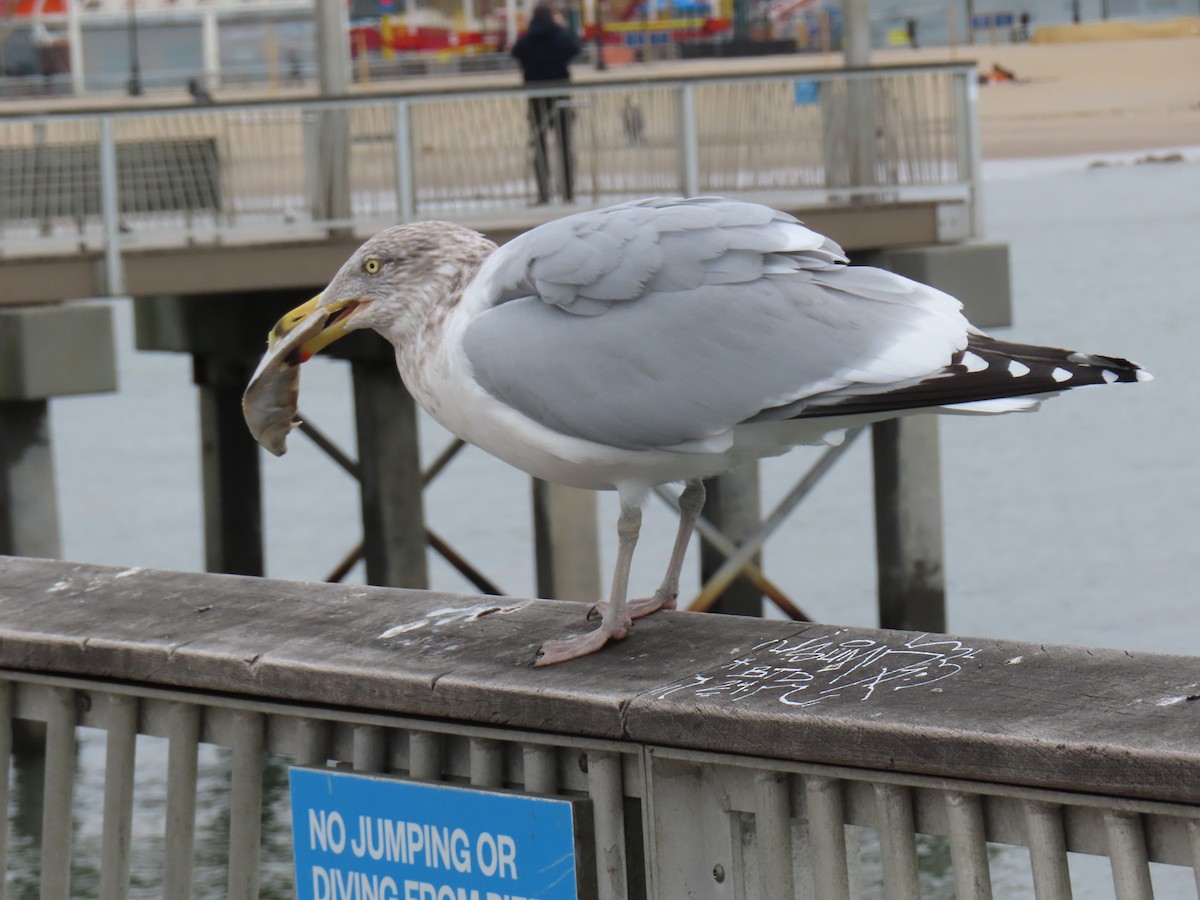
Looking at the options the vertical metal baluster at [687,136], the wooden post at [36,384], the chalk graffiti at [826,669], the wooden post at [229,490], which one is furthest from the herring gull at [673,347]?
the wooden post at [229,490]

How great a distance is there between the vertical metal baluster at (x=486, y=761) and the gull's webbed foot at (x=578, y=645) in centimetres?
21

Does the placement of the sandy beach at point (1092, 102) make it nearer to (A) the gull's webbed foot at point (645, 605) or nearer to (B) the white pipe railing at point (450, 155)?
(B) the white pipe railing at point (450, 155)

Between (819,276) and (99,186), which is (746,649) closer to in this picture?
(819,276)

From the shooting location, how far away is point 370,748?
361cm

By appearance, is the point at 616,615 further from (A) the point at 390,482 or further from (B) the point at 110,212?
(A) the point at 390,482

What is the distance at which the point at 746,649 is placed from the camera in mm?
3688

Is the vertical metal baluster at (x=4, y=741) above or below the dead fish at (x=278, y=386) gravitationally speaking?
below

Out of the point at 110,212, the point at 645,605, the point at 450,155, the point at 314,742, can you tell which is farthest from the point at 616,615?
the point at 450,155

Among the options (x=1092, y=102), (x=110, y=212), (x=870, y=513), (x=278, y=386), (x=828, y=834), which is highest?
(x=1092, y=102)

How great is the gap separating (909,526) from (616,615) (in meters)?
10.3

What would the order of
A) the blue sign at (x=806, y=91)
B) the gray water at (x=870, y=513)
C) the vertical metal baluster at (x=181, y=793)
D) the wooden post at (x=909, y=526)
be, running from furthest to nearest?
the gray water at (x=870, y=513) < the wooden post at (x=909, y=526) < the blue sign at (x=806, y=91) < the vertical metal baluster at (x=181, y=793)

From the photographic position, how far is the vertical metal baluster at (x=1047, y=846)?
291 cm

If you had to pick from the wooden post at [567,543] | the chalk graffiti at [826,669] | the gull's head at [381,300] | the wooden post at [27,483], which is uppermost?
the gull's head at [381,300]

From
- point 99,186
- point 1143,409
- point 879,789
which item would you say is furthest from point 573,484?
point 1143,409
